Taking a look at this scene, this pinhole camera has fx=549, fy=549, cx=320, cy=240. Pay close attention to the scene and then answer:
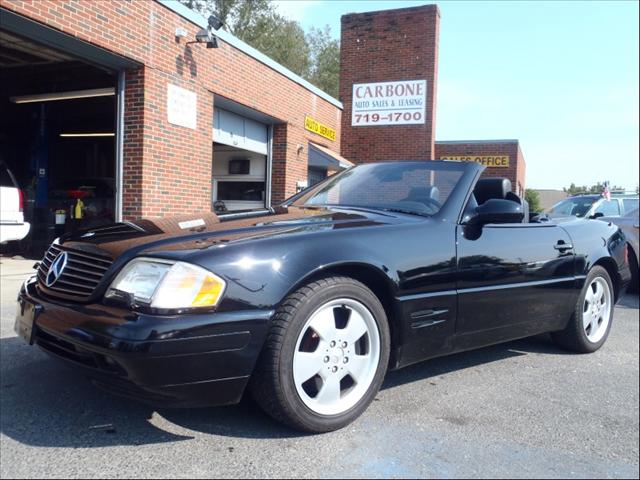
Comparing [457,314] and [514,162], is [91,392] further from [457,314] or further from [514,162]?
[514,162]

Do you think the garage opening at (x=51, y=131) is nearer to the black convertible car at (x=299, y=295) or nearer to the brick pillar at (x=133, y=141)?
the brick pillar at (x=133, y=141)

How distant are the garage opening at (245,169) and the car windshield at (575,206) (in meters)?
6.40

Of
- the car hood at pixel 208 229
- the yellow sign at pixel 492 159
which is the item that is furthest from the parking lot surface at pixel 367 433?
the yellow sign at pixel 492 159

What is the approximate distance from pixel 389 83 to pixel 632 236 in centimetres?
1068

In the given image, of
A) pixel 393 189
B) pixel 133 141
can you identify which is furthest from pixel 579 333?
pixel 133 141

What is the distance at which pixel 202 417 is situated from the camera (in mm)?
2887

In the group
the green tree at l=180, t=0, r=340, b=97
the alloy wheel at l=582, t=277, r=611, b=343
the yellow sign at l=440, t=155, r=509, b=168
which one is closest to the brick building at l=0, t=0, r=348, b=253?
the alloy wheel at l=582, t=277, r=611, b=343

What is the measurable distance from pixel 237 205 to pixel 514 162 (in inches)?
537

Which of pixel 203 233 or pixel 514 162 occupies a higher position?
pixel 514 162

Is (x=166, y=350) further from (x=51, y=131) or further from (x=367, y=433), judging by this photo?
(x=51, y=131)

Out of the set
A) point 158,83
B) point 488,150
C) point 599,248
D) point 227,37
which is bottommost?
point 599,248

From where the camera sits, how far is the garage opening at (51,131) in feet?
35.1

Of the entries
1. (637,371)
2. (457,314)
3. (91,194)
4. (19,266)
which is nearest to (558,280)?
(637,371)

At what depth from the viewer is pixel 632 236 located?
8.18m
